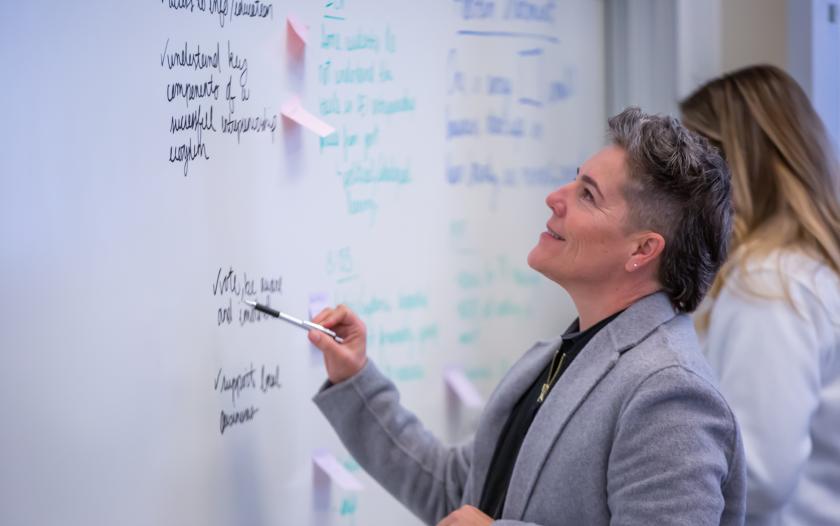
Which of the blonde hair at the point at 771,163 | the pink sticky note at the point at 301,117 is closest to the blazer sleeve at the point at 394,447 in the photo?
the pink sticky note at the point at 301,117

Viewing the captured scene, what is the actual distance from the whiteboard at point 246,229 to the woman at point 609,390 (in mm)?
107

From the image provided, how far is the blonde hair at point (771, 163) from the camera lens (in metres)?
1.58

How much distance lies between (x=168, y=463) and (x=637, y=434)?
59cm

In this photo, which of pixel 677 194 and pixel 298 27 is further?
pixel 298 27

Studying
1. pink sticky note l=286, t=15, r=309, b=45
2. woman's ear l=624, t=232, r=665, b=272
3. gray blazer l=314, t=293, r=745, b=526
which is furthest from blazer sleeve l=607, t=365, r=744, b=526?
pink sticky note l=286, t=15, r=309, b=45

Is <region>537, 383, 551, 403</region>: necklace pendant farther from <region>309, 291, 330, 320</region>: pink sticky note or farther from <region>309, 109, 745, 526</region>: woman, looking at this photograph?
<region>309, 291, 330, 320</region>: pink sticky note

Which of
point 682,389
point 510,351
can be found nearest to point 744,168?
point 510,351

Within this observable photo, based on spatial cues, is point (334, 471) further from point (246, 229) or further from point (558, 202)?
point (558, 202)

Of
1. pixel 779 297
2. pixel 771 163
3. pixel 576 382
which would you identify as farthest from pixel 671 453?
pixel 771 163

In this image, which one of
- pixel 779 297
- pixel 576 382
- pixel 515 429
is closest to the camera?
pixel 576 382

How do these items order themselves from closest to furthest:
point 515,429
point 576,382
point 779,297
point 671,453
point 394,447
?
point 671,453 < point 576,382 < point 515,429 < point 394,447 < point 779,297

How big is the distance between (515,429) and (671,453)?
0.28 metres

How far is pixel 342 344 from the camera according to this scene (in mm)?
1330

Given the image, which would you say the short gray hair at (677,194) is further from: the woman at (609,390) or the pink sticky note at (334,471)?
the pink sticky note at (334,471)
